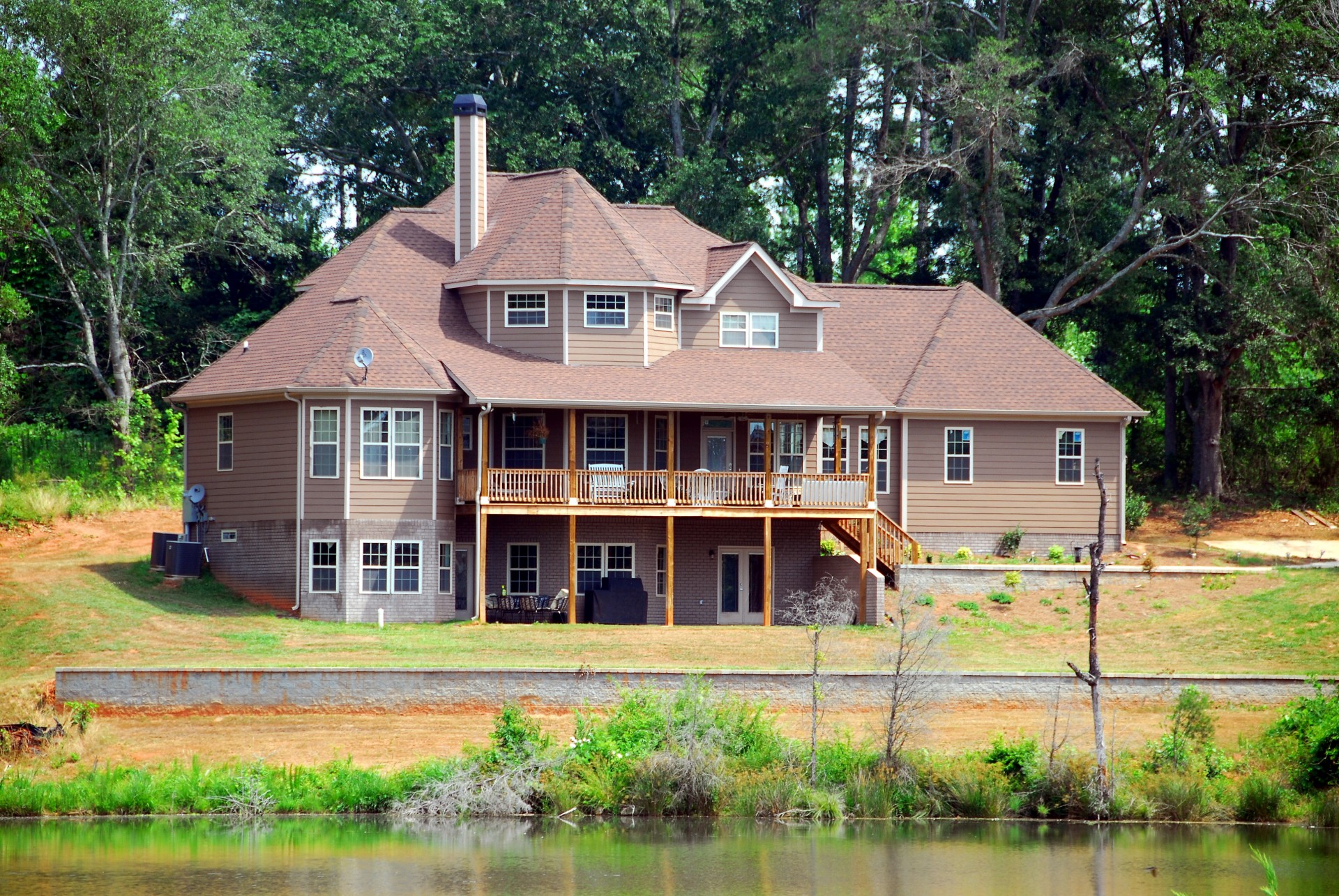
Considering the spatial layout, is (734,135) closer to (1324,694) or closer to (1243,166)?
(1243,166)

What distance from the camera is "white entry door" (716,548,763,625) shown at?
4044 centimetres

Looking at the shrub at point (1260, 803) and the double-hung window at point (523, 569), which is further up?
the double-hung window at point (523, 569)

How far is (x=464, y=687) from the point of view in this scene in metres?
28.7

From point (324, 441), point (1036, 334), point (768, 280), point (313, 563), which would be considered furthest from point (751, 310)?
point (313, 563)

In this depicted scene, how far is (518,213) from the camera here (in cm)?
4228

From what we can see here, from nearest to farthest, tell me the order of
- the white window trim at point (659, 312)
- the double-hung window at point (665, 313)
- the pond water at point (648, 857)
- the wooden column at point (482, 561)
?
the pond water at point (648, 857)
the wooden column at point (482, 561)
the white window trim at point (659, 312)
the double-hung window at point (665, 313)

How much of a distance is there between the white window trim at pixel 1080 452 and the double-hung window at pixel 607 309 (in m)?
12.2

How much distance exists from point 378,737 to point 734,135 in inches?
1344

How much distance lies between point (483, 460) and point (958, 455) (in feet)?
43.8

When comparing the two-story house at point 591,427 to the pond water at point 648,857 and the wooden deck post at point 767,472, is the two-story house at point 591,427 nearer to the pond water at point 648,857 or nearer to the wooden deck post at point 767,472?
the wooden deck post at point 767,472

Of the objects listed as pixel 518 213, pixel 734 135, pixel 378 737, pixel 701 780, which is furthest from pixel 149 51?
pixel 701 780

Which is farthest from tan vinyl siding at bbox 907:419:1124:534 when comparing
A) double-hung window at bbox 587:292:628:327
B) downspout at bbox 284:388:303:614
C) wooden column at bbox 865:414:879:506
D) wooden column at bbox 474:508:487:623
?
downspout at bbox 284:388:303:614

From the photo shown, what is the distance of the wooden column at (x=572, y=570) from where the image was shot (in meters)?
36.8

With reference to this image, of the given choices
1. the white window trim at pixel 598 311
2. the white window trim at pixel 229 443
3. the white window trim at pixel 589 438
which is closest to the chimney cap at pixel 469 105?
the white window trim at pixel 598 311
